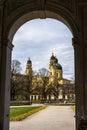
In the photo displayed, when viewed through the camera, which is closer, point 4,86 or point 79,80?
point 79,80

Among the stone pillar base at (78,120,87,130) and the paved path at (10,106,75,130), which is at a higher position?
the stone pillar base at (78,120,87,130)

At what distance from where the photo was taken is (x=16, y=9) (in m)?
11.0

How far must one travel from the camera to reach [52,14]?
11.4 meters

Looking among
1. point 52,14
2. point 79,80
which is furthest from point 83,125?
point 52,14

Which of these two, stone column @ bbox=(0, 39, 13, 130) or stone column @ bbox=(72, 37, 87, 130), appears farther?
stone column @ bbox=(0, 39, 13, 130)

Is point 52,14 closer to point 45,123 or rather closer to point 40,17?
point 40,17

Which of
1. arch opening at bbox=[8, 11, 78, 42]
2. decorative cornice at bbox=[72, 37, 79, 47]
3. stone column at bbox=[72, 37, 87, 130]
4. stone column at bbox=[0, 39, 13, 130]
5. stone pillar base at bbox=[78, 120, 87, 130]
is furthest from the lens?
arch opening at bbox=[8, 11, 78, 42]

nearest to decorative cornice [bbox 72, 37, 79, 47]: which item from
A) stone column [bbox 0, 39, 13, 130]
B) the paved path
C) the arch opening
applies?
the arch opening

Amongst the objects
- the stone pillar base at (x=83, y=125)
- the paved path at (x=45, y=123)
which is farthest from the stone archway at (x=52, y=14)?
the paved path at (x=45, y=123)

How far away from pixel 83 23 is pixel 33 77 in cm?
6635

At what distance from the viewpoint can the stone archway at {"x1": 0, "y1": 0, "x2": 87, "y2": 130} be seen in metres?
10.2

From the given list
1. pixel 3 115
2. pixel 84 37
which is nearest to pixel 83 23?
pixel 84 37

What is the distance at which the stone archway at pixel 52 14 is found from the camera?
402 inches

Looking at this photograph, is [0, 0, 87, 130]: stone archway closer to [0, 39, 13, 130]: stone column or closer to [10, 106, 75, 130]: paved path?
[0, 39, 13, 130]: stone column
